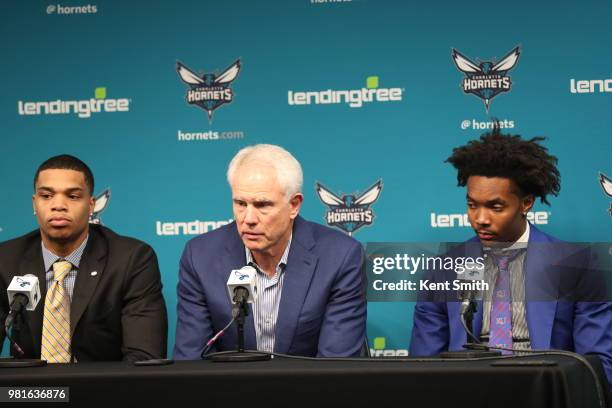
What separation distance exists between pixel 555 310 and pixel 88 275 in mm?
1884

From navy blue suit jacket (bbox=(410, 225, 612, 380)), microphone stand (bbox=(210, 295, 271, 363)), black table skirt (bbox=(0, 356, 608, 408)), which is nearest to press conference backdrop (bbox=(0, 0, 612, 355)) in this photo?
navy blue suit jacket (bbox=(410, 225, 612, 380))

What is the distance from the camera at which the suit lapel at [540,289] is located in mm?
3338

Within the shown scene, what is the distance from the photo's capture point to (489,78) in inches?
177

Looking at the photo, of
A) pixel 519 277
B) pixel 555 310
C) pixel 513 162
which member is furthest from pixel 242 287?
pixel 513 162

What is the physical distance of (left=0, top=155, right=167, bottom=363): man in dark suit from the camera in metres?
3.87

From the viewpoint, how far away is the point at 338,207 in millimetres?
4625

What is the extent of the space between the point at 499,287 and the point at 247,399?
4.57ft

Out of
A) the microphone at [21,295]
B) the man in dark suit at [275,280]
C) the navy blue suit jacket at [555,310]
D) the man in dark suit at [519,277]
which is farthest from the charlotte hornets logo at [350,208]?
the microphone at [21,295]

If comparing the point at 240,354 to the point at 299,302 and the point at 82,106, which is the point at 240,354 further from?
the point at 82,106

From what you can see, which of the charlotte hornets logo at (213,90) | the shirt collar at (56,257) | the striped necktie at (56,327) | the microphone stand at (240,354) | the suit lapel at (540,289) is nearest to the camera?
the microphone stand at (240,354)

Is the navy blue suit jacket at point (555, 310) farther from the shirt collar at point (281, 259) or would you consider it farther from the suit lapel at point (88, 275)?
the suit lapel at point (88, 275)

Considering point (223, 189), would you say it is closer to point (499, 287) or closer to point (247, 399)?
point (499, 287)

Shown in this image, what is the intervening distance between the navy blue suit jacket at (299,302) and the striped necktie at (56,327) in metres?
0.53

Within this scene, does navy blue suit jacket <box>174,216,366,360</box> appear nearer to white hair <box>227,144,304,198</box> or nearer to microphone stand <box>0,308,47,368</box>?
white hair <box>227,144,304,198</box>
